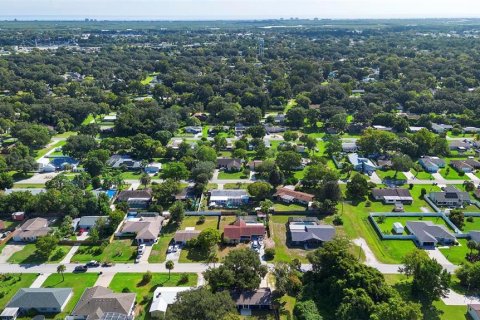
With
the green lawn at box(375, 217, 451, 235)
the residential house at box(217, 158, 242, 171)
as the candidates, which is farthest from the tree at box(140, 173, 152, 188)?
the green lawn at box(375, 217, 451, 235)

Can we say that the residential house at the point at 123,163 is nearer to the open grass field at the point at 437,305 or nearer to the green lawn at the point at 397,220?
the green lawn at the point at 397,220

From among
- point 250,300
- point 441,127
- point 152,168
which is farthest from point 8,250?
point 441,127

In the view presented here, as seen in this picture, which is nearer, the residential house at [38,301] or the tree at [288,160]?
the residential house at [38,301]

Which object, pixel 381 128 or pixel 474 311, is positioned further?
pixel 381 128

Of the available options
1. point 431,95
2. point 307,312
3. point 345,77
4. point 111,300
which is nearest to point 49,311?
point 111,300

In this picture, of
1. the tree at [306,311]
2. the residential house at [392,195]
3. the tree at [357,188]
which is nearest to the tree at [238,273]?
the tree at [306,311]

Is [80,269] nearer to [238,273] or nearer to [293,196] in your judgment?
[238,273]

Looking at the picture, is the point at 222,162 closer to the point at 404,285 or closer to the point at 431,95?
the point at 404,285
